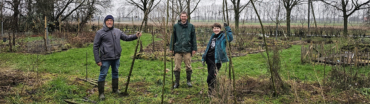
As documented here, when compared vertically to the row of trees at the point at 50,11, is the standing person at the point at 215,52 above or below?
Answer: below

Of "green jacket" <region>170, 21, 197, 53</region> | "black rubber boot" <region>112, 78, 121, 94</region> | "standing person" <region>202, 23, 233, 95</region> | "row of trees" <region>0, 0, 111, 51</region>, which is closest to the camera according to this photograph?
"standing person" <region>202, 23, 233, 95</region>

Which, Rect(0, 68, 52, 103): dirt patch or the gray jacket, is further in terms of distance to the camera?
Rect(0, 68, 52, 103): dirt patch

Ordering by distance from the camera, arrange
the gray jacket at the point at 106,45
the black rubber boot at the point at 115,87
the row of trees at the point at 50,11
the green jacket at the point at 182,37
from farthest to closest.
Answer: the row of trees at the point at 50,11 < the green jacket at the point at 182,37 < the black rubber boot at the point at 115,87 < the gray jacket at the point at 106,45

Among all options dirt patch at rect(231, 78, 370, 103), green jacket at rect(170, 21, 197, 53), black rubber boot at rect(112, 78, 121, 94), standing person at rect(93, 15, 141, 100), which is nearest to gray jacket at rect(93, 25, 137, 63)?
standing person at rect(93, 15, 141, 100)

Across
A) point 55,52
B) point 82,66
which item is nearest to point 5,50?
point 55,52

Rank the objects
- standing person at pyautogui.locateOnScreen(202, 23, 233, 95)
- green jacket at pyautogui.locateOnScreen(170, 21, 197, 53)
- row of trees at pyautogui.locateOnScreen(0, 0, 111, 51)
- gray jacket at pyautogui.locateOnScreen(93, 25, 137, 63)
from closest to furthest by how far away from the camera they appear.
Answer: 1. gray jacket at pyautogui.locateOnScreen(93, 25, 137, 63)
2. standing person at pyautogui.locateOnScreen(202, 23, 233, 95)
3. green jacket at pyautogui.locateOnScreen(170, 21, 197, 53)
4. row of trees at pyautogui.locateOnScreen(0, 0, 111, 51)

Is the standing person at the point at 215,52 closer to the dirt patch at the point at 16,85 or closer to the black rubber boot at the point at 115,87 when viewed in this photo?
the black rubber boot at the point at 115,87

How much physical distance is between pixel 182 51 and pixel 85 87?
207 cm

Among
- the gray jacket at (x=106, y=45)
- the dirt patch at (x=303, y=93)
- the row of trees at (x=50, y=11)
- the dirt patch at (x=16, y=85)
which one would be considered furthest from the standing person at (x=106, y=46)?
the row of trees at (x=50, y=11)

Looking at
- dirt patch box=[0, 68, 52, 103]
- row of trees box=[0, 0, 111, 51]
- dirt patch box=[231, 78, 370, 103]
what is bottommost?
dirt patch box=[231, 78, 370, 103]

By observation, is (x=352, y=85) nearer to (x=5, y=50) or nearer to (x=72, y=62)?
(x=72, y=62)

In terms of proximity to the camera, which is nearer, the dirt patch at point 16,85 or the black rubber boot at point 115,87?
the dirt patch at point 16,85

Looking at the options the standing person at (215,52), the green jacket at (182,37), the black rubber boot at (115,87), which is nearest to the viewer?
the standing person at (215,52)

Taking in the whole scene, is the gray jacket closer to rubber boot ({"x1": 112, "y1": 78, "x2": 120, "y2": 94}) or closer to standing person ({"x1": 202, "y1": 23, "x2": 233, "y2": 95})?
rubber boot ({"x1": 112, "y1": 78, "x2": 120, "y2": 94})
